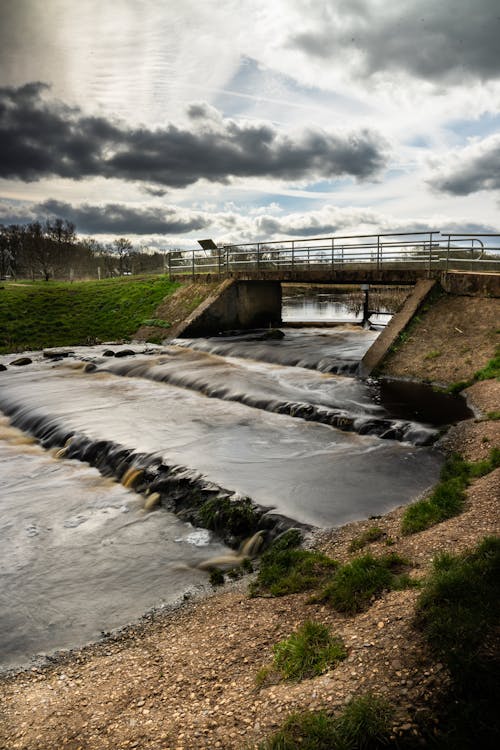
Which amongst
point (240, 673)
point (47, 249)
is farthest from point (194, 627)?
point (47, 249)

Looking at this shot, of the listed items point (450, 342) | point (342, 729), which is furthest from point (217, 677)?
point (450, 342)

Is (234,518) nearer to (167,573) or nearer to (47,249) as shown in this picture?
(167,573)

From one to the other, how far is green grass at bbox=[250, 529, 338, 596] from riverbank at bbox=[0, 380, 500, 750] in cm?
23

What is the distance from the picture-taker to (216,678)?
5.14 metres

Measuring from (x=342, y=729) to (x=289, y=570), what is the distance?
10.5 ft

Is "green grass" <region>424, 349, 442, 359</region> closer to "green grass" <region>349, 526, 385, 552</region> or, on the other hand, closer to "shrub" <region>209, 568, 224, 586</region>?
"green grass" <region>349, 526, 385, 552</region>

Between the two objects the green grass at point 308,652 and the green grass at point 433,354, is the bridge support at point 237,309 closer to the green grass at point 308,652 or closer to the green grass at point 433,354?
the green grass at point 433,354

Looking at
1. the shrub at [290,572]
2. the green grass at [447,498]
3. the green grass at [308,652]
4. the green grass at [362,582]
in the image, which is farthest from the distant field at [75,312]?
the green grass at [308,652]

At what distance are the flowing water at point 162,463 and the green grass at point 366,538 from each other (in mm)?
846

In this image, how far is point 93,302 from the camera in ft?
118

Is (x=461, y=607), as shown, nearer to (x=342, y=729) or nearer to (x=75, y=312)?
(x=342, y=729)

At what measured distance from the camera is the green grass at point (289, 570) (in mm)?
6715

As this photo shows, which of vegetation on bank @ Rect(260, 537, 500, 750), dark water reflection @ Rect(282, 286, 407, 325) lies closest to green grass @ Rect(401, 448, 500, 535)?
vegetation on bank @ Rect(260, 537, 500, 750)

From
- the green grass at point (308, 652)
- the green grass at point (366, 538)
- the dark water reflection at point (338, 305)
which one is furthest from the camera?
the dark water reflection at point (338, 305)
